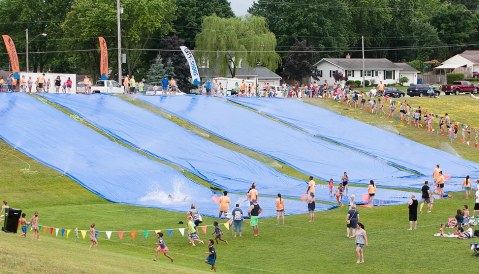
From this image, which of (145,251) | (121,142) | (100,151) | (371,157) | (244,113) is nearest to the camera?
(145,251)

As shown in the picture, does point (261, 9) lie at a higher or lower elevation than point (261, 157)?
higher

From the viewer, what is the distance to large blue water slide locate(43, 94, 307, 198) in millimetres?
34472

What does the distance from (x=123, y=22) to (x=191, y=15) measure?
404 inches

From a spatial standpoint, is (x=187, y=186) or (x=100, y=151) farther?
(x=100, y=151)

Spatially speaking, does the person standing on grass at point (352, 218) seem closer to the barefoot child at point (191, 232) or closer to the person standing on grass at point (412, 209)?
the person standing on grass at point (412, 209)

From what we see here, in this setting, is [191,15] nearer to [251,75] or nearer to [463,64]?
[251,75]

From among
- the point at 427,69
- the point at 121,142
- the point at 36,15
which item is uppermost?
the point at 36,15

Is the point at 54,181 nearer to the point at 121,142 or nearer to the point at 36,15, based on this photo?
the point at 121,142

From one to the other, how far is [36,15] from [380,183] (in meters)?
64.2

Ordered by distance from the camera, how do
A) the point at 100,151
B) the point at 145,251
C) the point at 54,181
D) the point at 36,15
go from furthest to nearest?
1. the point at 36,15
2. the point at 100,151
3. the point at 54,181
4. the point at 145,251

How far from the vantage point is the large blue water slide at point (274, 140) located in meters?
38.4

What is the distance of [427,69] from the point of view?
326 feet

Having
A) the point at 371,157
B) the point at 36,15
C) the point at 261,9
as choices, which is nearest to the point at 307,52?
the point at 261,9

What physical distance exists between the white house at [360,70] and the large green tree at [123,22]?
25766 mm
